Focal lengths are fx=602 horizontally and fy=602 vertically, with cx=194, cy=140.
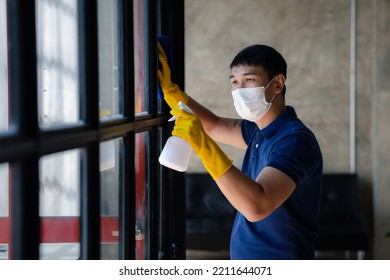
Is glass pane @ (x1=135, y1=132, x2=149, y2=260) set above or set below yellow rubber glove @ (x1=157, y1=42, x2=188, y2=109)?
below

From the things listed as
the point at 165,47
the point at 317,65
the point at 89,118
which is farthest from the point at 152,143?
the point at 317,65

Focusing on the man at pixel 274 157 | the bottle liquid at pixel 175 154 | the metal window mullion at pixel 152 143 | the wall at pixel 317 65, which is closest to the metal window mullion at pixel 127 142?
the bottle liquid at pixel 175 154

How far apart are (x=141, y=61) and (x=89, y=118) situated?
2.19 feet

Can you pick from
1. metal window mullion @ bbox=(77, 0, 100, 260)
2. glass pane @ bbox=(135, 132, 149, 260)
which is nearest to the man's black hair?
glass pane @ bbox=(135, 132, 149, 260)

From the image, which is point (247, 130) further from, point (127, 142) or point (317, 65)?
point (317, 65)

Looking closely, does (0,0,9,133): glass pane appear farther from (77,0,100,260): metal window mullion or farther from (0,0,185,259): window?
(77,0,100,260): metal window mullion

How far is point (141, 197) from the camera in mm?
1487

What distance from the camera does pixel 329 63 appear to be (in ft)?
15.5

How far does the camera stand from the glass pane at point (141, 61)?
56.2 inches

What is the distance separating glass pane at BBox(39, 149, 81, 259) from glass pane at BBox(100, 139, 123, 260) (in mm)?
135

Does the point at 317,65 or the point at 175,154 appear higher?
the point at 317,65

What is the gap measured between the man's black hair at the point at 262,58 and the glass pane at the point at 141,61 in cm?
38

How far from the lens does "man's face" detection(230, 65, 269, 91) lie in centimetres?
180

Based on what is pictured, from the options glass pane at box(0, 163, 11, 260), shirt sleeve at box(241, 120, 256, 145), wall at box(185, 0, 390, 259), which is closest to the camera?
glass pane at box(0, 163, 11, 260)
